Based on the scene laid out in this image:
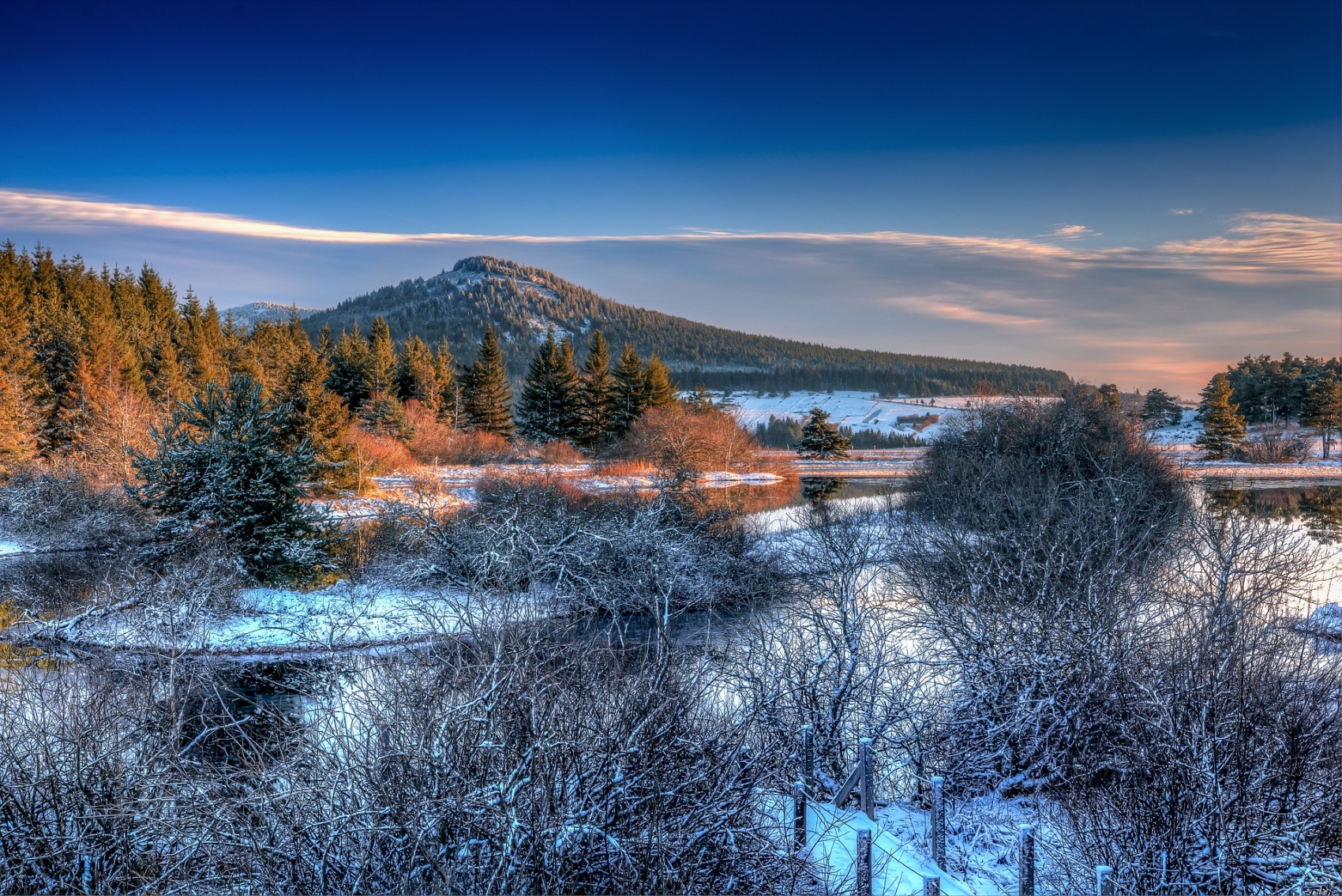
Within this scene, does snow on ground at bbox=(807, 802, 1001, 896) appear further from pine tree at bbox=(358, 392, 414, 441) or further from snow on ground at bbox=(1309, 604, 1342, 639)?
pine tree at bbox=(358, 392, 414, 441)

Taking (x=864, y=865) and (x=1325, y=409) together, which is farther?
(x=1325, y=409)

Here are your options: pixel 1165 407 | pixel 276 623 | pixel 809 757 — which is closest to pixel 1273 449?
pixel 1165 407

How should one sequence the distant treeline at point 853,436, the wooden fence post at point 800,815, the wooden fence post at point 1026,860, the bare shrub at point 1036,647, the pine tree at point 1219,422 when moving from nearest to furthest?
the wooden fence post at point 1026,860 < the wooden fence post at point 800,815 < the bare shrub at point 1036,647 < the pine tree at point 1219,422 < the distant treeline at point 853,436

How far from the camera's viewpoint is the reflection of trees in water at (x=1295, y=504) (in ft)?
98.3

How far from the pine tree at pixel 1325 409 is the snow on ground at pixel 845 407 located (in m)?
36.3

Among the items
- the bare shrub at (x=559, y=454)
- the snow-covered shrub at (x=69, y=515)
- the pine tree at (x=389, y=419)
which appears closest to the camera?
the snow-covered shrub at (x=69, y=515)

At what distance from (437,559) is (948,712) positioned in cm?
1805

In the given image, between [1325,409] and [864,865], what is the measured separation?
92.4m

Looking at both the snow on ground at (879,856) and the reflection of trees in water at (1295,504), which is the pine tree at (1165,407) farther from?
the snow on ground at (879,856)

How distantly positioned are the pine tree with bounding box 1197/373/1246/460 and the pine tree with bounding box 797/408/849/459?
32778 millimetres

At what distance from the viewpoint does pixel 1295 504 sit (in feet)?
137

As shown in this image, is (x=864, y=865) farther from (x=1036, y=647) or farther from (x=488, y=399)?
(x=488, y=399)

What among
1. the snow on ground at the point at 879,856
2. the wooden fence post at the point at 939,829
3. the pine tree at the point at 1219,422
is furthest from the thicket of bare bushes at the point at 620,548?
the pine tree at the point at 1219,422

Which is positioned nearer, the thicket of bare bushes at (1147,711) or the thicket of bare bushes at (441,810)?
the thicket of bare bushes at (441,810)
